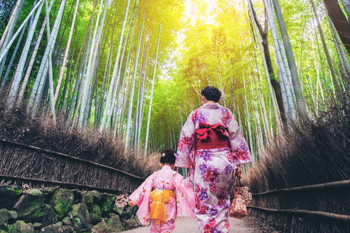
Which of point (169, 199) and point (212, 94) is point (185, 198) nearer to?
point (169, 199)

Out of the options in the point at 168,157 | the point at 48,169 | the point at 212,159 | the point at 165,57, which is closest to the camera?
the point at 212,159

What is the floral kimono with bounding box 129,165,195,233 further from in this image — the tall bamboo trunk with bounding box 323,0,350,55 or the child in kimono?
the tall bamboo trunk with bounding box 323,0,350,55

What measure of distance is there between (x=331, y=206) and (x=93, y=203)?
3.03m

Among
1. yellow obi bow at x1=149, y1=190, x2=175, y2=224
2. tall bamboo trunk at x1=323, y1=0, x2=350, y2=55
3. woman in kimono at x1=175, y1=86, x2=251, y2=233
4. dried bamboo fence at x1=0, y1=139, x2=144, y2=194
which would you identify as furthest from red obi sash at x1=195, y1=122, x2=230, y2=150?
tall bamboo trunk at x1=323, y1=0, x2=350, y2=55

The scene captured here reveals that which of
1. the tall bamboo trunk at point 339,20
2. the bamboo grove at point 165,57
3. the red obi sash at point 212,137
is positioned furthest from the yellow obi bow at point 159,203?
the tall bamboo trunk at point 339,20

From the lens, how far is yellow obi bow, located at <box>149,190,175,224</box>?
1883 mm

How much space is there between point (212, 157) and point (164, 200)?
0.65m

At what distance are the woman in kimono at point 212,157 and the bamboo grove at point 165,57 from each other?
28.9 inches

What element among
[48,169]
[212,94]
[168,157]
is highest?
[212,94]

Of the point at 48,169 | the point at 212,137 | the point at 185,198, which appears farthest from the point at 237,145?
the point at 48,169

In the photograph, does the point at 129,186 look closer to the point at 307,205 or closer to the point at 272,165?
the point at 272,165

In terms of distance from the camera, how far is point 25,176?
96.3 inches

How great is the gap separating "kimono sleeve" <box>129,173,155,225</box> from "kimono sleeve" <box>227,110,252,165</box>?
796 millimetres

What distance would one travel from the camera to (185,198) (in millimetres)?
1970
